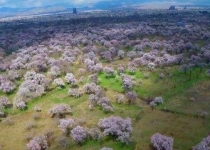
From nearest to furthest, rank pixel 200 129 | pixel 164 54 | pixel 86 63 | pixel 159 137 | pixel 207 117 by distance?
pixel 159 137
pixel 200 129
pixel 207 117
pixel 86 63
pixel 164 54

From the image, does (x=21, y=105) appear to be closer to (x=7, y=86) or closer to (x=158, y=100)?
(x=7, y=86)

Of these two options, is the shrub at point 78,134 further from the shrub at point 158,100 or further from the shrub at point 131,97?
the shrub at point 158,100

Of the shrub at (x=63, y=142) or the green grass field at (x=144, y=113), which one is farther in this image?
the green grass field at (x=144, y=113)

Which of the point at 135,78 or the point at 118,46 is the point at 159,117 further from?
the point at 118,46

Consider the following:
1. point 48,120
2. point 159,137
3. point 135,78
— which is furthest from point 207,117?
point 48,120

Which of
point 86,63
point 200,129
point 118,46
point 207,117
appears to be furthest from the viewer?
point 118,46

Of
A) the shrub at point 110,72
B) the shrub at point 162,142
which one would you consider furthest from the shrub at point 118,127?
the shrub at point 110,72

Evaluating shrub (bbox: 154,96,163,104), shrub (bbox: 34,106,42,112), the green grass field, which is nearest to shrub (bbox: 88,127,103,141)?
the green grass field

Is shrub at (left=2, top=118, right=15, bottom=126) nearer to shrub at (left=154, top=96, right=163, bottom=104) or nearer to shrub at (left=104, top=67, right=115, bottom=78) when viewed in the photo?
shrub at (left=154, top=96, right=163, bottom=104)
